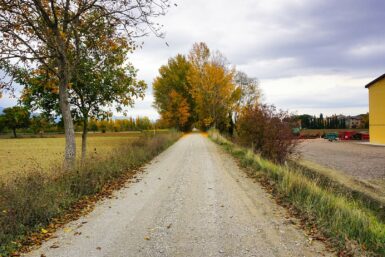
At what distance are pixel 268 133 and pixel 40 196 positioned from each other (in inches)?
486

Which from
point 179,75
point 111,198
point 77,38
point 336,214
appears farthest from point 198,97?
point 336,214

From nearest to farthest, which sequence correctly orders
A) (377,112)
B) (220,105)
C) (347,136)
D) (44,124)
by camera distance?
1. (44,124)
2. (377,112)
3. (220,105)
4. (347,136)

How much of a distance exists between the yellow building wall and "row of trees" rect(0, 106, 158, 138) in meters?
26.0

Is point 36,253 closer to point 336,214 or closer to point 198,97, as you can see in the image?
point 336,214

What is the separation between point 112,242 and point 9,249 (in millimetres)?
1549

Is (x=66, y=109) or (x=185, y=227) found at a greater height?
(x=66, y=109)

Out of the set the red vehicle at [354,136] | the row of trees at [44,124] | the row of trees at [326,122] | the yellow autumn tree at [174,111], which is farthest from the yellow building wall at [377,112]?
the row of trees at [326,122]

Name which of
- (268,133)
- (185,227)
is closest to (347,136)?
(268,133)

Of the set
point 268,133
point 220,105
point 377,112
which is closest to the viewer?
point 268,133

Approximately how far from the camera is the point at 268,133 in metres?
17.3

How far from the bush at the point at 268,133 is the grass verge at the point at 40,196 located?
28.2ft

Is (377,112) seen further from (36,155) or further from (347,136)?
(36,155)

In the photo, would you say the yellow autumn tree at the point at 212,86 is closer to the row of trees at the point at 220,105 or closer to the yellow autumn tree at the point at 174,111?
the row of trees at the point at 220,105

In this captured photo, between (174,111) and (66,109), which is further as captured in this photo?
(174,111)
